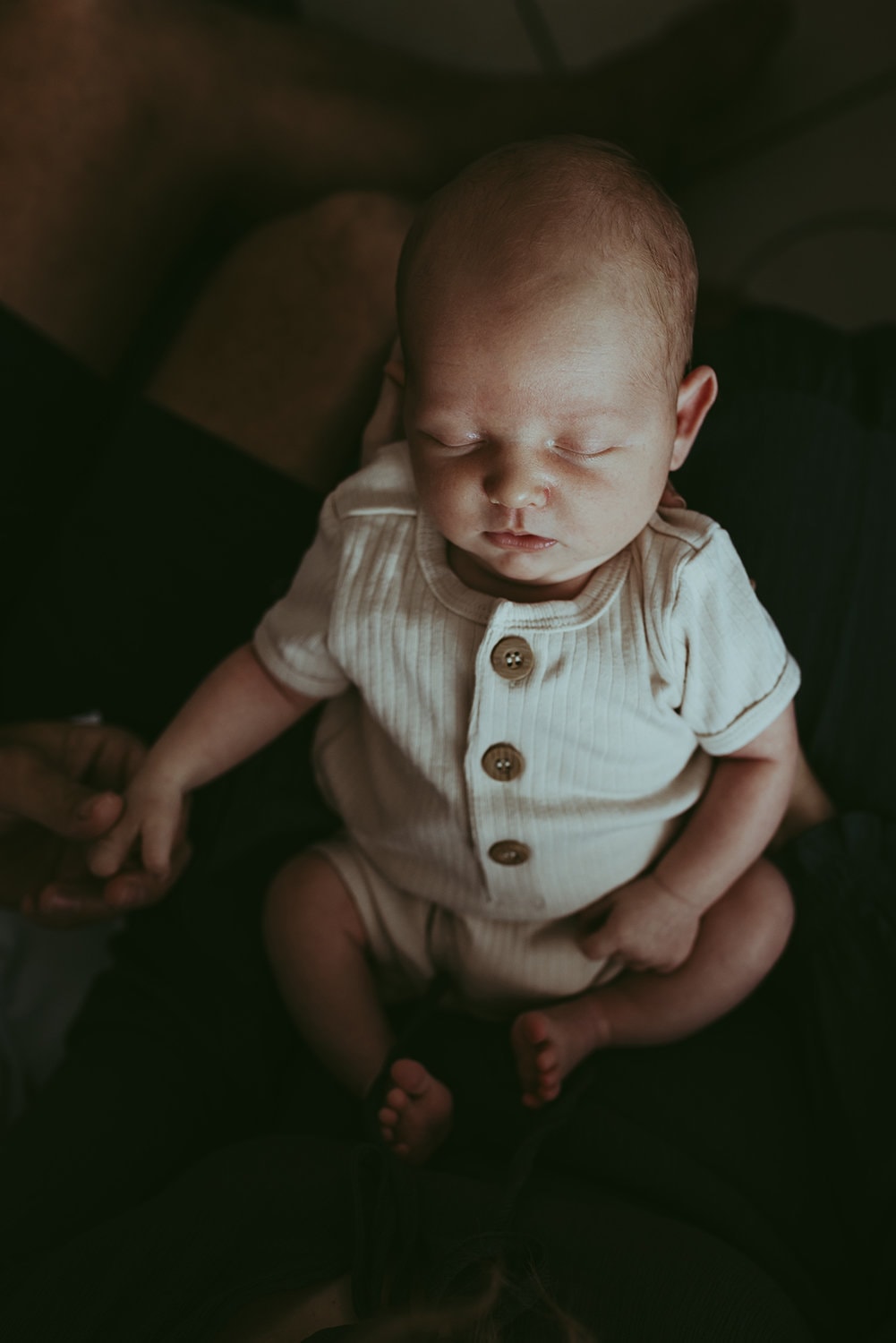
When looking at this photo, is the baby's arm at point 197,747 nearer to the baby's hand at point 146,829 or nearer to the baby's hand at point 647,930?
the baby's hand at point 146,829

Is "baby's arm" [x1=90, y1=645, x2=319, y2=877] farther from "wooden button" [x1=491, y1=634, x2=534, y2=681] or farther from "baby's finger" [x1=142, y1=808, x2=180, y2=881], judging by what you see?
"wooden button" [x1=491, y1=634, x2=534, y2=681]

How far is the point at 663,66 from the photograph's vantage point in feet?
4.26

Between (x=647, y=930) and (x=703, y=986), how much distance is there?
0.23ft

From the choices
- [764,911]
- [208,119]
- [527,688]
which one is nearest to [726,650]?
[527,688]

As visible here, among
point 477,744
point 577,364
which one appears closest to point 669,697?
point 477,744

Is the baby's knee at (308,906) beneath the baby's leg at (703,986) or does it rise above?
beneath

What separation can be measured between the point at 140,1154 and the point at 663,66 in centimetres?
141

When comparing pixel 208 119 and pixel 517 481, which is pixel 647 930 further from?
pixel 208 119

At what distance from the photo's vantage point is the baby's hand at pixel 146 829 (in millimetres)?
782

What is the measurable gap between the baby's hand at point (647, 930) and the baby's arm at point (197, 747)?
0.32 meters

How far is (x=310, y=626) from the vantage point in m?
0.80

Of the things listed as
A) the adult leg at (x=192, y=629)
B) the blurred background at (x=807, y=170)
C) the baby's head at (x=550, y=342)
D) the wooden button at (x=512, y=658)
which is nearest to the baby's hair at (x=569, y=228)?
the baby's head at (x=550, y=342)

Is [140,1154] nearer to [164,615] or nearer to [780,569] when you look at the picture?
[164,615]

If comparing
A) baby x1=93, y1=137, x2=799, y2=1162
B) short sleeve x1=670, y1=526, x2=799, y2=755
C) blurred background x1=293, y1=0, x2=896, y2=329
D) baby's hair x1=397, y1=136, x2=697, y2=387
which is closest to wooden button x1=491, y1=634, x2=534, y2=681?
baby x1=93, y1=137, x2=799, y2=1162
